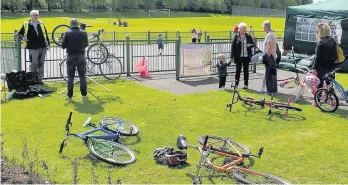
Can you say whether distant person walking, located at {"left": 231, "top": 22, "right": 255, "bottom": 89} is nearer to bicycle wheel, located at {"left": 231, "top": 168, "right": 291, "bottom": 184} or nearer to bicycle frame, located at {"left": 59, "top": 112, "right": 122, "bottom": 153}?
bicycle frame, located at {"left": 59, "top": 112, "right": 122, "bottom": 153}

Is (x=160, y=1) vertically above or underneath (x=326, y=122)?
above

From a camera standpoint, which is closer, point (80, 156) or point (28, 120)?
point (80, 156)

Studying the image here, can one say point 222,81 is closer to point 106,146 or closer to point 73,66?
point 73,66

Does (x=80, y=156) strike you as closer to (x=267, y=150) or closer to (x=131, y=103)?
(x=267, y=150)

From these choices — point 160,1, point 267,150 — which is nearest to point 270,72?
point 267,150

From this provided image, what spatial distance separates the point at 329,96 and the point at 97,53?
7.15m

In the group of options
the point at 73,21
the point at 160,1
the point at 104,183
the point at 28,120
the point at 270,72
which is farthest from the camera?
the point at 160,1

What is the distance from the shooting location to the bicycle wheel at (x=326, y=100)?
33.8 ft

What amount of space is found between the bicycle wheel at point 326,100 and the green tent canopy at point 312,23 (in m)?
7.48

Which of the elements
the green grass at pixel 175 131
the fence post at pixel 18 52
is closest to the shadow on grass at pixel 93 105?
the green grass at pixel 175 131

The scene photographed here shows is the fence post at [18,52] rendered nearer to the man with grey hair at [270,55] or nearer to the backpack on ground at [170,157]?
the man with grey hair at [270,55]

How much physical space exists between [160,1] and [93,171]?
120476 mm

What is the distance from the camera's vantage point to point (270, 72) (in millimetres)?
12117

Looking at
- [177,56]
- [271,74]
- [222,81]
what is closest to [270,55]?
[271,74]
